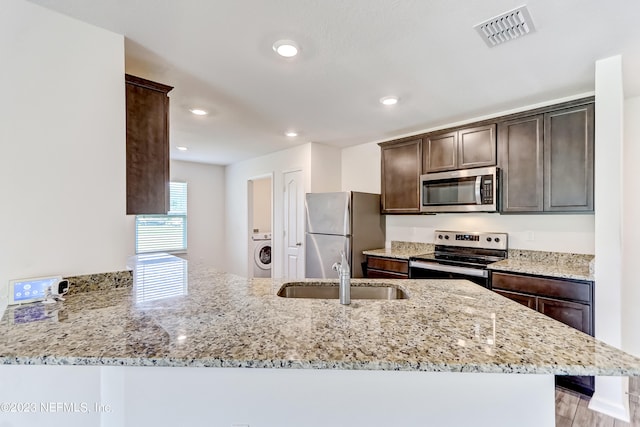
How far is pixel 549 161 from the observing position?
8.42ft

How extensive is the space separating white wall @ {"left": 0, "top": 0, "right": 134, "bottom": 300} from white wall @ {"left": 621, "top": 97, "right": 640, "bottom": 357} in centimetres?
403

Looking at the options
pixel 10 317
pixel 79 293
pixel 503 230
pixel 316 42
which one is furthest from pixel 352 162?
pixel 10 317

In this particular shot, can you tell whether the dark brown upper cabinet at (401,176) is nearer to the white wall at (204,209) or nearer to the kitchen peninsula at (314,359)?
the kitchen peninsula at (314,359)

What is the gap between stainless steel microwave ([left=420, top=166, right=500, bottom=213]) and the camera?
9.39 ft

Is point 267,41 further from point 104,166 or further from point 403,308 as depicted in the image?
point 403,308

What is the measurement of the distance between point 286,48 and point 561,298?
8.85 feet

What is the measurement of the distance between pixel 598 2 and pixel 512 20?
0.37m

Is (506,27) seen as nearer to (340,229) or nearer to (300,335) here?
(300,335)

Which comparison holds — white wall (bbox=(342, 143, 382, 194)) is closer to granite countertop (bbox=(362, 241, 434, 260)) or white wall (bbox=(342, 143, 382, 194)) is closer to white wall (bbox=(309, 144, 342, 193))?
white wall (bbox=(309, 144, 342, 193))

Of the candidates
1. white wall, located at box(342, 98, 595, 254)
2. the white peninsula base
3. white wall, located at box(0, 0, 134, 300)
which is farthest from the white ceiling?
the white peninsula base

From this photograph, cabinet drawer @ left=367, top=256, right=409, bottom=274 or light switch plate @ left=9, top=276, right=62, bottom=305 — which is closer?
light switch plate @ left=9, top=276, right=62, bottom=305

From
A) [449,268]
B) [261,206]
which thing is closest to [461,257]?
[449,268]

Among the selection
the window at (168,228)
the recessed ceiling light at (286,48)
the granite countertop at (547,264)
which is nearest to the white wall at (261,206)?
the window at (168,228)

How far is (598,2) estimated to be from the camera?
57.6 inches
